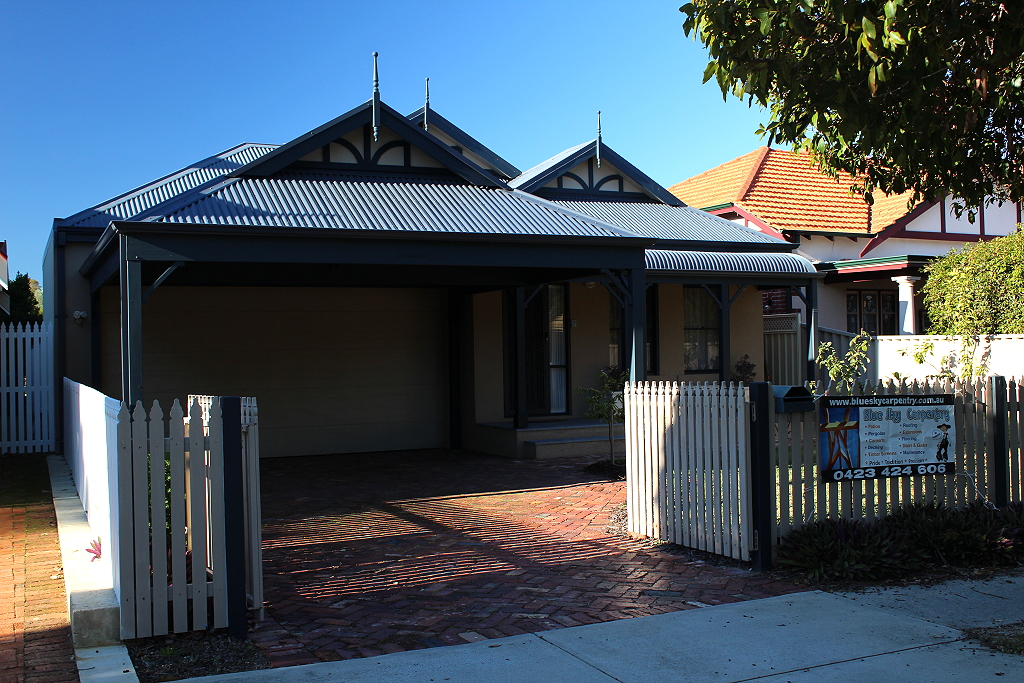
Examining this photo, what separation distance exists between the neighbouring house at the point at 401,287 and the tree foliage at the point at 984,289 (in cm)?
239

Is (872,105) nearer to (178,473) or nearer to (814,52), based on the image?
(814,52)

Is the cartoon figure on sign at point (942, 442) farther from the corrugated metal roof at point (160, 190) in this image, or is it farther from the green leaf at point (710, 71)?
the corrugated metal roof at point (160, 190)

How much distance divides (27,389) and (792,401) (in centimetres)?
1240

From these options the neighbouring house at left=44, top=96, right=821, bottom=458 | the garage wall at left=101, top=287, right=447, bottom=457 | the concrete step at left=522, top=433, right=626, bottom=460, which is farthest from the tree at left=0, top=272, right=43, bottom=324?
the concrete step at left=522, top=433, right=626, bottom=460

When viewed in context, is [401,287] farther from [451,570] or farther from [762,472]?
[762,472]

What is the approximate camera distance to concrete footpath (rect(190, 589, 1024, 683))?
15.8 feet

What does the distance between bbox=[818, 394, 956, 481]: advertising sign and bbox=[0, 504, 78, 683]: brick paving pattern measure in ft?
17.8

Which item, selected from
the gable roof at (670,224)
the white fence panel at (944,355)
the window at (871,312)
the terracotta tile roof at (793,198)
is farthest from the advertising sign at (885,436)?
the terracotta tile roof at (793,198)

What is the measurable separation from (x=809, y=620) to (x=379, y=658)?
2.68m

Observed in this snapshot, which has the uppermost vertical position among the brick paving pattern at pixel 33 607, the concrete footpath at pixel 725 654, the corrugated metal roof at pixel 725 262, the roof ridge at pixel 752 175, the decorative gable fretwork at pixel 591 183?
the roof ridge at pixel 752 175

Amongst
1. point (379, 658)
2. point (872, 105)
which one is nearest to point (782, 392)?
point (872, 105)

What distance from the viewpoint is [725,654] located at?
5.14m

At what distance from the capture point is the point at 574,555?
7.81 m

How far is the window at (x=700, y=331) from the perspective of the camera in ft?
59.9
